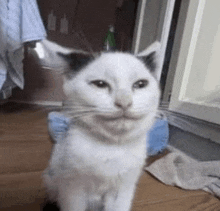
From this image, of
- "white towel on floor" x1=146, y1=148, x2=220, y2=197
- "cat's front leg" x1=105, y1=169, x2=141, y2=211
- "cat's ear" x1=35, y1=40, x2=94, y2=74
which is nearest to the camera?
"cat's ear" x1=35, y1=40, x2=94, y2=74

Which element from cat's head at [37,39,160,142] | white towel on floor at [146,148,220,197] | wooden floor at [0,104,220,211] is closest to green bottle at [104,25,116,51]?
cat's head at [37,39,160,142]

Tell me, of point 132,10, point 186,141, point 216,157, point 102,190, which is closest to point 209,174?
point 216,157

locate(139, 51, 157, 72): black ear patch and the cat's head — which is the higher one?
locate(139, 51, 157, 72): black ear patch

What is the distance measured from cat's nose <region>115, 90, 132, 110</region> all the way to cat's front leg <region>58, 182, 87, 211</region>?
0.16m

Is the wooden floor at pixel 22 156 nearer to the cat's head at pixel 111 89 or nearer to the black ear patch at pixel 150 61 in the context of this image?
the cat's head at pixel 111 89

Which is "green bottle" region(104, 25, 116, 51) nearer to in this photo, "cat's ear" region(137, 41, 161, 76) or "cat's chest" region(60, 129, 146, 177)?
"cat's ear" region(137, 41, 161, 76)

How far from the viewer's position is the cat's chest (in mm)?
284

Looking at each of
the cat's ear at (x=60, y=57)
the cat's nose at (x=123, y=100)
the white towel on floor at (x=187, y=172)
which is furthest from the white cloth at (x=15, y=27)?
the white towel on floor at (x=187, y=172)

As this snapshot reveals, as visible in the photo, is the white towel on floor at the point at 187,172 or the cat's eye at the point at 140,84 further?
the white towel on floor at the point at 187,172

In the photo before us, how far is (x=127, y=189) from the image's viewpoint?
354 millimetres

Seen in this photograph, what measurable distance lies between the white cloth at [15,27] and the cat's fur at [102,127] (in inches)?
2.3

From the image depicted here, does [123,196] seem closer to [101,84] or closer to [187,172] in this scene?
[101,84]

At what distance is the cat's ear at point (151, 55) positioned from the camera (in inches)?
10.5

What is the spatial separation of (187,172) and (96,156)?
0.51 m
